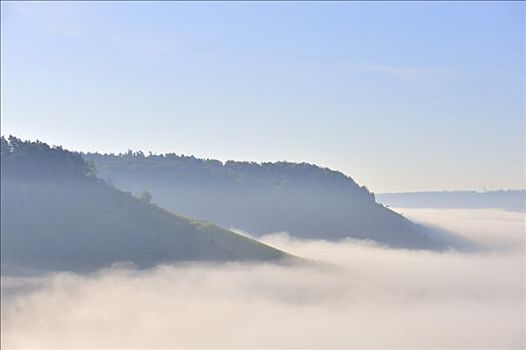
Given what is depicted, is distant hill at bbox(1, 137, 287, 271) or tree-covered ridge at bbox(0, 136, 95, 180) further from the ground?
tree-covered ridge at bbox(0, 136, 95, 180)

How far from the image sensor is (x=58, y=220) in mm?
178250

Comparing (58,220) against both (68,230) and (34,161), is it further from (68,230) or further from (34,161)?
(34,161)

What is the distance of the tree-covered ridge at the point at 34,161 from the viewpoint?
182 meters

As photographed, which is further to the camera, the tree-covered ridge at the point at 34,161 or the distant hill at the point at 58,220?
the tree-covered ridge at the point at 34,161

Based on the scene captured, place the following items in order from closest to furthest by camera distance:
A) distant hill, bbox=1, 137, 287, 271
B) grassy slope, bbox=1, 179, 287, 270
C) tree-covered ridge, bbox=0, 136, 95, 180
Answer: grassy slope, bbox=1, 179, 287, 270
distant hill, bbox=1, 137, 287, 271
tree-covered ridge, bbox=0, 136, 95, 180

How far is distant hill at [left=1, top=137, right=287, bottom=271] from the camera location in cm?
16450

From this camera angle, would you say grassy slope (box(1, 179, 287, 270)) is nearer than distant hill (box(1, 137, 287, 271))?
Yes

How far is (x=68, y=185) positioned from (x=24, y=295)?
162 ft

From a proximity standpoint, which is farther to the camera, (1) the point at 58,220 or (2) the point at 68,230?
(1) the point at 58,220

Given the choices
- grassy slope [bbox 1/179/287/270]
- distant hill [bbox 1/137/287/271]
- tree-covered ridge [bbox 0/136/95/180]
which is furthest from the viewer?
tree-covered ridge [bbox 0/136/95/180]

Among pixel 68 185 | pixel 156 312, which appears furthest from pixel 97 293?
pixel 68 185

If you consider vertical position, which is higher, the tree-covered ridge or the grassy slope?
the tree-covered ridge

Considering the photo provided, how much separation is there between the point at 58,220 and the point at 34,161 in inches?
800

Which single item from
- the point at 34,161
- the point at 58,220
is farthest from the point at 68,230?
the point at 34,161
